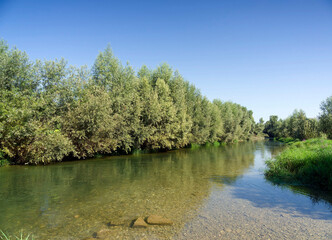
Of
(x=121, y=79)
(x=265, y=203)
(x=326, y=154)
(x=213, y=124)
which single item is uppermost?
(x=121, y=79)

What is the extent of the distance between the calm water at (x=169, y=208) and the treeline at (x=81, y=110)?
6.90 meters

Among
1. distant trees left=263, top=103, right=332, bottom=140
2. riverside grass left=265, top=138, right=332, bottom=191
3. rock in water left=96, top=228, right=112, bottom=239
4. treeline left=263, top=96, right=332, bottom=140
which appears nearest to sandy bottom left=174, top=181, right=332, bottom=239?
rock in water left=96, top=228, right=112, bottom=239

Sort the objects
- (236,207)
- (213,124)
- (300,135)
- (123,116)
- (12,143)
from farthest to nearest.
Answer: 1. (300,135)
2. (213,124)
3. (123,116)
4. (12,143)
5. (236,207)

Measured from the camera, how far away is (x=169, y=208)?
30.8 ft

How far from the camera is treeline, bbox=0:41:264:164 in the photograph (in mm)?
21219

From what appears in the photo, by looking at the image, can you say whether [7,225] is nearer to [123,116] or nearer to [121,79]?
[123,116]

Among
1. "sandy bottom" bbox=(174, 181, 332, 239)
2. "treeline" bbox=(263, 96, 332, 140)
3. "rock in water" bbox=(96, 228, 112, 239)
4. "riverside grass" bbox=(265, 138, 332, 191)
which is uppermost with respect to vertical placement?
"treeline" bbox=(263, 96, 332, 140)

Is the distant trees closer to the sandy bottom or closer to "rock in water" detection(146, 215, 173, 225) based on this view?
the sandy bottom

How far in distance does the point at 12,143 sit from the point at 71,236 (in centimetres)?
1899

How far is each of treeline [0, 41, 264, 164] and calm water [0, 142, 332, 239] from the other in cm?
690

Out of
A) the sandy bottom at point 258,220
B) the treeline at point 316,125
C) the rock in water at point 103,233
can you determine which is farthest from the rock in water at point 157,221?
the treeline at point 316,125

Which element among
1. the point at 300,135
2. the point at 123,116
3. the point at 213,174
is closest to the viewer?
the point at 213,174

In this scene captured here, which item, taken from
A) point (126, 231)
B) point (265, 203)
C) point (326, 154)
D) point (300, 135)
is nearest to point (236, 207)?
point (265, 203)

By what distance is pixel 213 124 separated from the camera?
5678 cm
